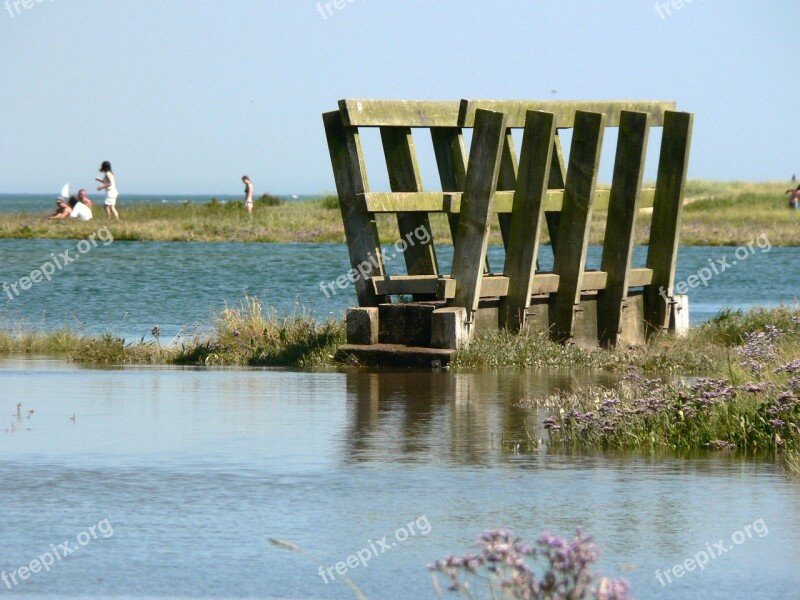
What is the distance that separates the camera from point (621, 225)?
19.0 metres

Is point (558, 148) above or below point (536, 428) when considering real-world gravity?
above

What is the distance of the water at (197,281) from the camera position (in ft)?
86.9

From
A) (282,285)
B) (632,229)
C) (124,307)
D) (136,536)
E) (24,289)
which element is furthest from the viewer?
(282,285)

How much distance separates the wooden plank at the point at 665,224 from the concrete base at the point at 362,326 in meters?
4.68

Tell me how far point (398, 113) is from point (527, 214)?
1904mm

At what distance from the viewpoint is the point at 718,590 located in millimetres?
6992

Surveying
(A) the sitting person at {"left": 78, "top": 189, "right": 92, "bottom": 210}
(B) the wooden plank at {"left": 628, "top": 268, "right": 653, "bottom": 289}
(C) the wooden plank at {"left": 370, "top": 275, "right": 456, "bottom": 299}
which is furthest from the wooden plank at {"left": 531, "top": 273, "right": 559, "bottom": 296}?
(A) the sitting person at {"left": 78, "top": 189, "right": 92, "bottom": 210}

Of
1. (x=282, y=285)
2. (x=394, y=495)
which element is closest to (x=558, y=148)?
(x=394, y=495)

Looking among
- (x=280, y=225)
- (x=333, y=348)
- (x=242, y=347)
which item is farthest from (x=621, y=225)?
(x=280, y=225)

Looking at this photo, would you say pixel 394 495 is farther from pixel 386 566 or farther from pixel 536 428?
pixel 536 428

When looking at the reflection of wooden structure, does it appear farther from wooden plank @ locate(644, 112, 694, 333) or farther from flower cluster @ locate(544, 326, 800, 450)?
flower cluster @ locate(544, 326, 800, 450)

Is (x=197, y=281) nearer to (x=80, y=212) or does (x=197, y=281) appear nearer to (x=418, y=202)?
(x=80, y=212)

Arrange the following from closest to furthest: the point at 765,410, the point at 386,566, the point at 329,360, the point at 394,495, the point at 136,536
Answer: the point at 386,566 → the point at 136,536 → the point at 394,495 → the point at 765,410 → the point at 329,360

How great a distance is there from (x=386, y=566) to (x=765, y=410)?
14.9 feet
